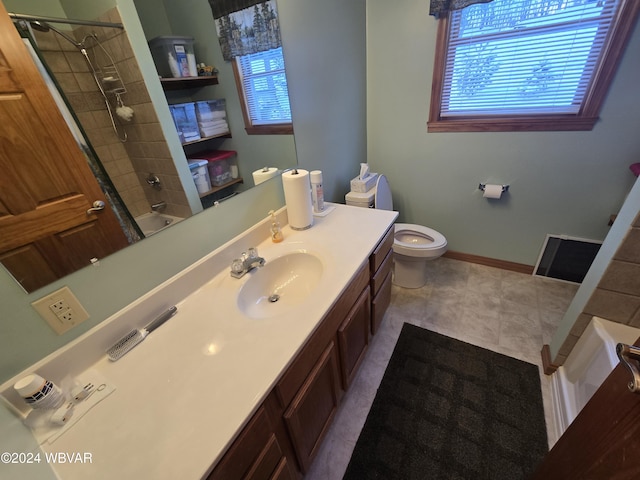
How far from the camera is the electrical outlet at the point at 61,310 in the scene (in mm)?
687

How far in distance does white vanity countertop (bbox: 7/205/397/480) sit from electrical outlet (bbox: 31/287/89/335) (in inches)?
5.7

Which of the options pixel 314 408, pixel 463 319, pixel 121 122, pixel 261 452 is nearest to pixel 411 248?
pixel 463 319

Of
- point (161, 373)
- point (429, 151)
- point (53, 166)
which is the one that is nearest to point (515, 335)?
point (429, 151)

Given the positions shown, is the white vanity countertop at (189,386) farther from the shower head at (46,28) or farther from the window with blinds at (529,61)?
the window with blinds at (529,61)

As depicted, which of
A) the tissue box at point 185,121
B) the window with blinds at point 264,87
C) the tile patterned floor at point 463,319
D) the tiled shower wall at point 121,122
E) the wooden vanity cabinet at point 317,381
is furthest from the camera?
the tile patterned floor at point 463,319

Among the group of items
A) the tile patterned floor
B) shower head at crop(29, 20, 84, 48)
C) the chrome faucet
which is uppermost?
shower head at crop(29, 20, 84, 48)

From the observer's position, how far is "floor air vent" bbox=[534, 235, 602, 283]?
1934mm

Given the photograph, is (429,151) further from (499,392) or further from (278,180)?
(499,392)

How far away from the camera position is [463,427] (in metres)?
1.25

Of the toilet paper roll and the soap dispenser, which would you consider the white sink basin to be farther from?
the toilet paper roll

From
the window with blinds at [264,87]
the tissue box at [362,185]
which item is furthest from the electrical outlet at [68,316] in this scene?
the tissue box at [362,185]

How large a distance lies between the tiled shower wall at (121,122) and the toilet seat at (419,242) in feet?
4.94

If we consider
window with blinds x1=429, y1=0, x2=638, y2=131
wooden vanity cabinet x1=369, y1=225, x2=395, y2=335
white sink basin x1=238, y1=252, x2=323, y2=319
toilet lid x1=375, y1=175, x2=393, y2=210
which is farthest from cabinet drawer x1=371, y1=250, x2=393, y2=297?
window with blinds x1=429, y1=0, x2=638, y2=131

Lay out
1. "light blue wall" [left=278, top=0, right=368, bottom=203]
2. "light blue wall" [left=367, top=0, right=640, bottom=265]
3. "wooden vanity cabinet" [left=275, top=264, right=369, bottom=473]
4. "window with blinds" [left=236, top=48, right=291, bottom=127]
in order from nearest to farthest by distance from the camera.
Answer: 1. "wooden vanity cabinet" [left=275, top=264, right=369, bottom=473]
2. "window with blinds" [left=236, top=48, right=291, bottom=127]
3. "light blue wall" [left=278, top=0, right=368, bottom=203]
4. "light blue wall" [left=367, top=0, right=640, bottom=265]
